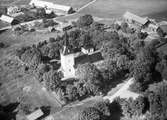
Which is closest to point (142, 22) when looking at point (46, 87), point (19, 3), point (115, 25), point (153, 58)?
point (115, 25)

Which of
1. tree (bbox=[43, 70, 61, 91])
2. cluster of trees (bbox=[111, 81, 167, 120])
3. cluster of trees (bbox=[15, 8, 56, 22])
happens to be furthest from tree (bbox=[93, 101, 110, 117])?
cluster of trees (bbox=[15, 8, 56, 22])

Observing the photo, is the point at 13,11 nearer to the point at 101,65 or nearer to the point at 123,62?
the point at 101,65

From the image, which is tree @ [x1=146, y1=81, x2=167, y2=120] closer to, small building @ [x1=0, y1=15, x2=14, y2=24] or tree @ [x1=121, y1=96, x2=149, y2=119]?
tree @ [x1=121, y1=96, x2=149, y2=119]

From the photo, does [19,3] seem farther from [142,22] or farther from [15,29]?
[142,22]

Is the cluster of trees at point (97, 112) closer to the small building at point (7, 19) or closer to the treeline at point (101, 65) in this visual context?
the treeline at point (101, 65)

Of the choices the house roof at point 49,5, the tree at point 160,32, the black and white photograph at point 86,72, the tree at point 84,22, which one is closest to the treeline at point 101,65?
the black and white photograph at point 86,72
